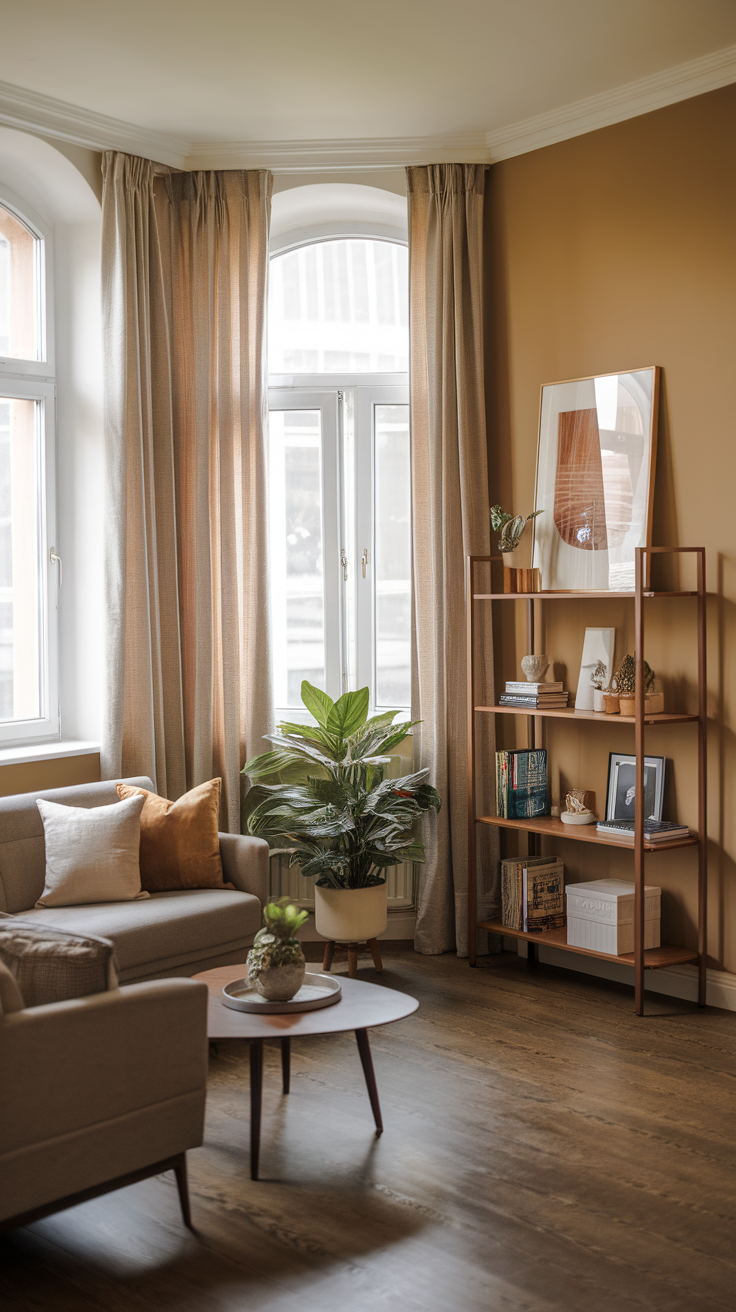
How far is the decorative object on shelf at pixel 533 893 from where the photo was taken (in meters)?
4.39

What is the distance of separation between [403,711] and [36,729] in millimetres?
1568

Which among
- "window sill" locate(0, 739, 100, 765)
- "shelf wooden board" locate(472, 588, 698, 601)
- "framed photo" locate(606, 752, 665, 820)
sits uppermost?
"shelf wooden board" locate(472, 588, 698, 601)

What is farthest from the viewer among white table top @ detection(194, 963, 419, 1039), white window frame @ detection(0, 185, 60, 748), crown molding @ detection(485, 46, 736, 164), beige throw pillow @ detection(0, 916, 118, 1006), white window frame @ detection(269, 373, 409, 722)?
white window frame @ detection(269, 373, 409, 722)

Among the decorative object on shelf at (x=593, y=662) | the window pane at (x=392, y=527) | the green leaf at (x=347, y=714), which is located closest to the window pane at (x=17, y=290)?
the window pane at (x=392, y=527)

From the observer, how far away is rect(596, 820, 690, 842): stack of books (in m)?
3.94

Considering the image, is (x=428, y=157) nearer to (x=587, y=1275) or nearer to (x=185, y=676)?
(x=185, y=676)

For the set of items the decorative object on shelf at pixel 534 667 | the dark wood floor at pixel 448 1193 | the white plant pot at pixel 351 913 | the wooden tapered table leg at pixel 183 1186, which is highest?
the decorative object on shelf at pixel 534 667

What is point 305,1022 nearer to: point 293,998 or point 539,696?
point 293,998

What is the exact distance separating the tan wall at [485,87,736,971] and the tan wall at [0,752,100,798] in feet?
6.06

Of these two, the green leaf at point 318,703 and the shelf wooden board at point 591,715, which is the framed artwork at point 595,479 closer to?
the shelf wooden board at point 591,715

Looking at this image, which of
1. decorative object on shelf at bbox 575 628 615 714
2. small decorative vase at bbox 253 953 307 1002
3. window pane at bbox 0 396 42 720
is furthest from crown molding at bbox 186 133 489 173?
small decorative vase at bbox 253 953 307 1002

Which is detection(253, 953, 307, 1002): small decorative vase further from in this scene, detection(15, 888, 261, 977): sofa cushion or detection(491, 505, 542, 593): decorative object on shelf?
detection(491, 505, 542, 593): decorative object on shelf

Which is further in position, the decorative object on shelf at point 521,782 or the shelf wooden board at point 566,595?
the decorative object on shelf at point 521,782

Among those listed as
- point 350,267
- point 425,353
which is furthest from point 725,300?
point 350,267
